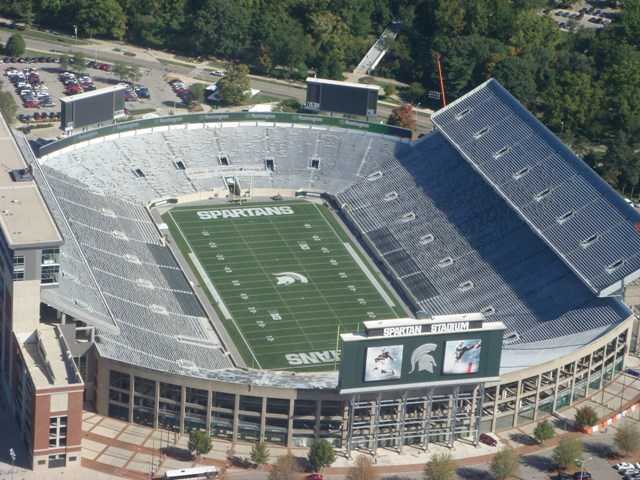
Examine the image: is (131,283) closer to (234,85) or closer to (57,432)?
(57,432)

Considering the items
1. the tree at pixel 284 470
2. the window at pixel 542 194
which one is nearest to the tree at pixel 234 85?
the window at pixel 542 194

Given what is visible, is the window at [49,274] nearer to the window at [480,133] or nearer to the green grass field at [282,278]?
the green grass field at [282,278]

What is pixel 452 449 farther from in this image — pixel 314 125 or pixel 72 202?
pixel 314 125

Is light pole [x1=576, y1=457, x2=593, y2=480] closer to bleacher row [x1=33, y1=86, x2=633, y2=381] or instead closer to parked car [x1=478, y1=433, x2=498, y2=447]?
parked car [x1=478, y1=433, x2=498, y2=447]

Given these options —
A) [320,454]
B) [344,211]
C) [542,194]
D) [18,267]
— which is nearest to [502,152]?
[542,194]

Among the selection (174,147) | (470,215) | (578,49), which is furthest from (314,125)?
(578,49)
